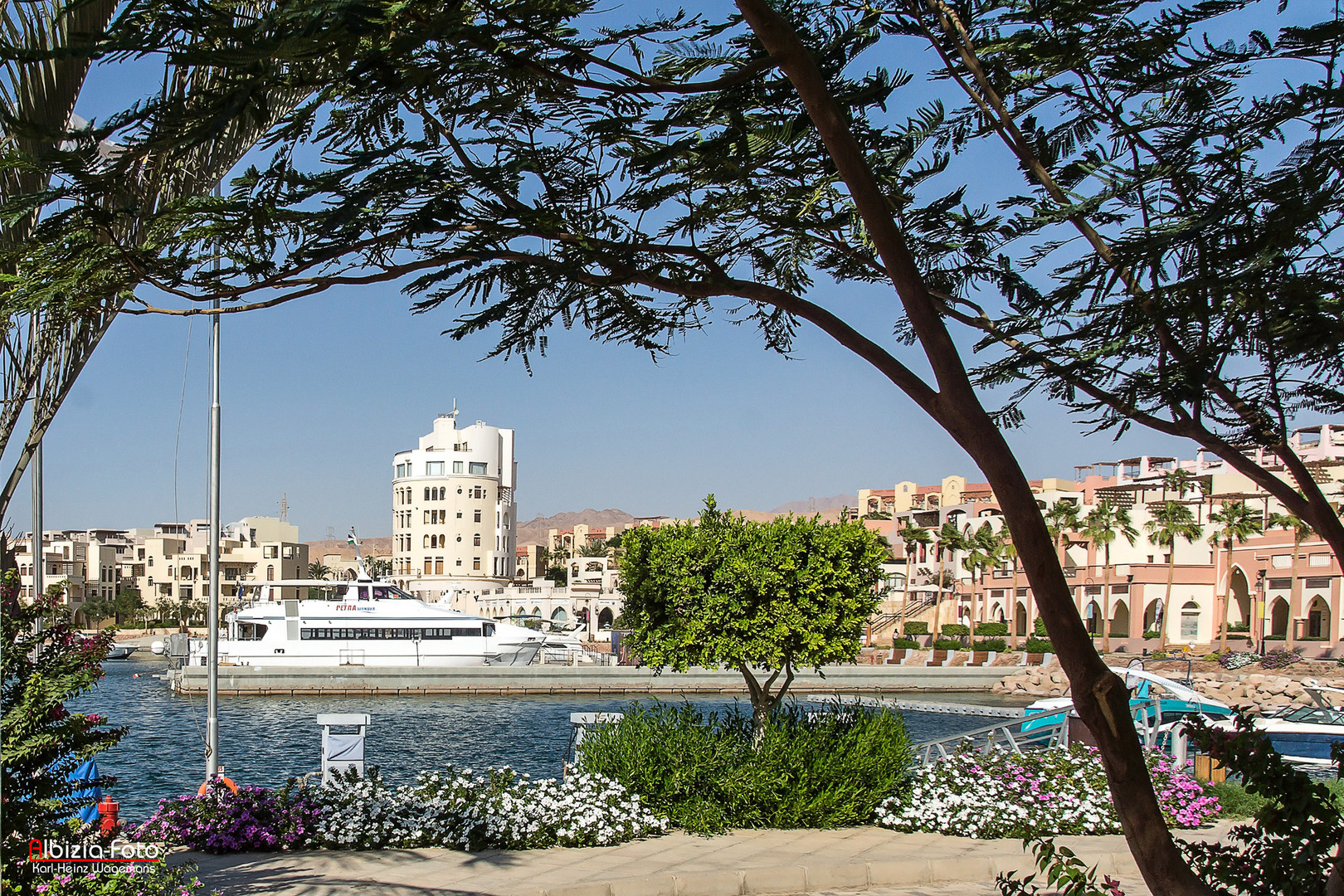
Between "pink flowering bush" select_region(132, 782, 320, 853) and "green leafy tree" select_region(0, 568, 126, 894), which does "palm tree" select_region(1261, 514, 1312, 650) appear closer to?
"pink flowering bush" select_region(132, 782, 320, 853)

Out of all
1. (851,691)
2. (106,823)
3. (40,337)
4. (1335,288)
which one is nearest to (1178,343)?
(1335,288)

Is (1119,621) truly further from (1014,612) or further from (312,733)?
(312,733)

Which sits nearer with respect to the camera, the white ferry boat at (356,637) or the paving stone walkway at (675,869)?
the paving stone walkway at (675,869)

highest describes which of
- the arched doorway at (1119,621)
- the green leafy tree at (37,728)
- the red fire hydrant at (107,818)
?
the green leafy tree at (37,728)

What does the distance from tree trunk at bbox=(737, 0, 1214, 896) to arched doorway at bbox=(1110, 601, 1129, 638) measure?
2573 inches

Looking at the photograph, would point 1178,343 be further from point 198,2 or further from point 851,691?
point 851,691

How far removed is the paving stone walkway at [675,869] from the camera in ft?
26.9

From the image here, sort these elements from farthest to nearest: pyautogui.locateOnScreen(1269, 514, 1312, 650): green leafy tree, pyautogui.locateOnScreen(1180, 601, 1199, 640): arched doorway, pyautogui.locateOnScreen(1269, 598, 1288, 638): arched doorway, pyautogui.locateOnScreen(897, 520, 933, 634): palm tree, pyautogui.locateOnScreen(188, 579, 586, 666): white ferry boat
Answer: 1. pyautogui.locateOnScreen(897, 520, 933, 634): palm tree
2. pyautogui.locateOnScreen(1180, 601, 1199, 640): arched doorway
3. pyautogui.locateOnScreen(1269, 598, 1288, 638): arched doorway
4. pyautogui.locateOnScreen(188, 579, 586, 666): white ferry boat
5. pyautogui.locateOnScreen(1269, 514, 1312, 650): green leafy tree

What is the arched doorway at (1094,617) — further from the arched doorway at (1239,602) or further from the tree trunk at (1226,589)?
the tree trunk at (1226,589)

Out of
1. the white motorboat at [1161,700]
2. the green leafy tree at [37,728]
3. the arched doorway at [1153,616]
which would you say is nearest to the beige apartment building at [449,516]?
the arched doorway at [1153,616]

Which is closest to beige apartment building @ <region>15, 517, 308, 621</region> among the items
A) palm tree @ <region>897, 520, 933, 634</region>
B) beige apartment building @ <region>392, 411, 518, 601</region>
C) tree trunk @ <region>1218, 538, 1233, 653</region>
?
beige apartment building @ <region>392, 411, 518, 601</region>

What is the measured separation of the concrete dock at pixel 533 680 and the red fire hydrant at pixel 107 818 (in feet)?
131

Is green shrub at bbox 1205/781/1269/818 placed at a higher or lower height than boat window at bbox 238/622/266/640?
higher

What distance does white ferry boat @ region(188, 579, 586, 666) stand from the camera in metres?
54.0
